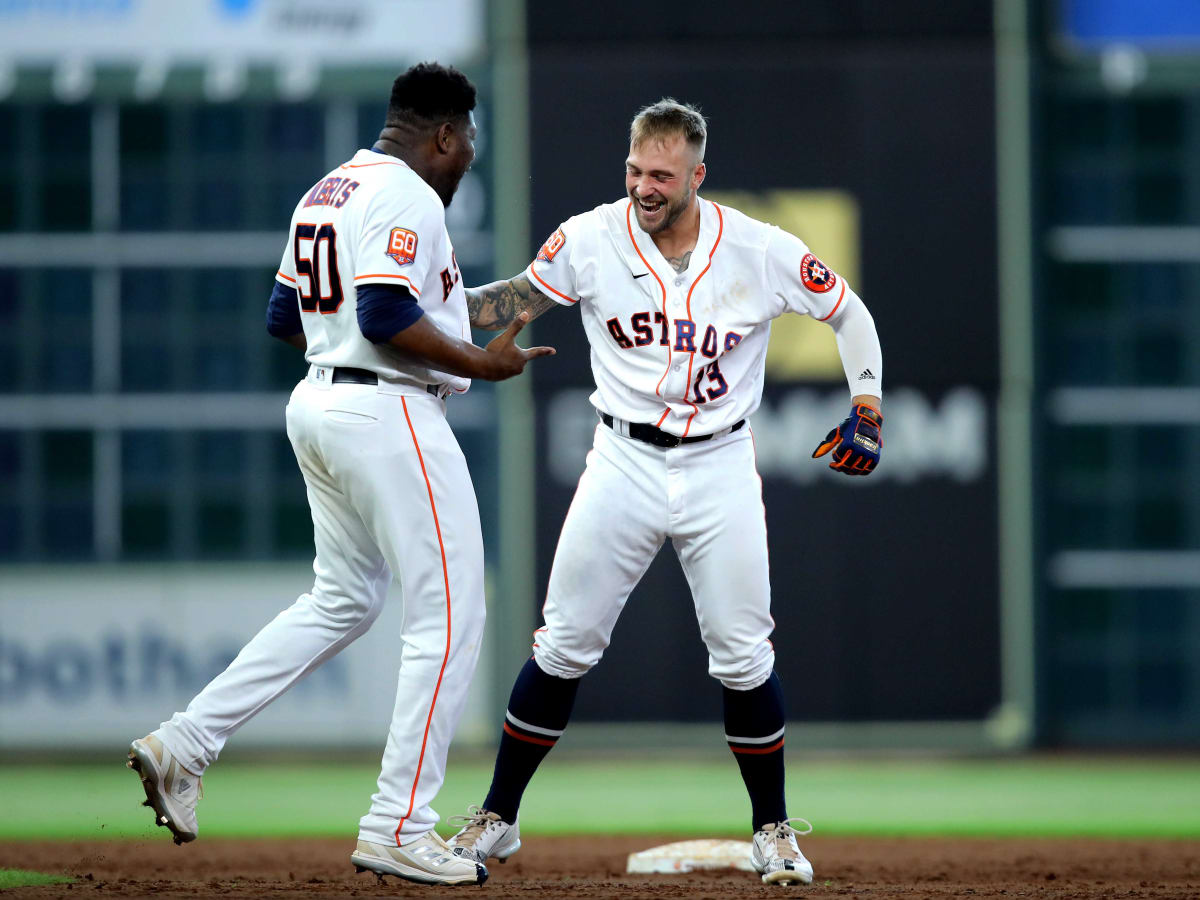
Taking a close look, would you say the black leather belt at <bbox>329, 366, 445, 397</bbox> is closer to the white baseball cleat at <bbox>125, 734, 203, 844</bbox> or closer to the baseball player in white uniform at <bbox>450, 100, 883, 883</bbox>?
the baseball player in white uniform at <bbox>450, 100, 883, 883</bbox>

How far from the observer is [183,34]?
30.9 ft

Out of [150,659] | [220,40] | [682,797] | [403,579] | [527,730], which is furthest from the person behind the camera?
[220,40]

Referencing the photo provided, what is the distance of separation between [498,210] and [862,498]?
2.74m

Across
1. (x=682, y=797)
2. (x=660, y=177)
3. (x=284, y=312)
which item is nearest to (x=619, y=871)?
(x=284, y=312)

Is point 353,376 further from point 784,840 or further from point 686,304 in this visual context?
point 784,840

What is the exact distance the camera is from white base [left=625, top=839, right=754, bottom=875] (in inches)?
197

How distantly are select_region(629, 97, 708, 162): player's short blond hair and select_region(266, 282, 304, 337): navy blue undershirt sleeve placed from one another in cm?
103

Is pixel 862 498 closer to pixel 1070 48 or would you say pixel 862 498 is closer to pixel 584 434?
pixel 584 434

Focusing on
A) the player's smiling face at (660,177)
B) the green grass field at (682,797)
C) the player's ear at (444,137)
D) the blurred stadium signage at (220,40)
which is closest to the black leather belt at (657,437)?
the player's smiling face at (660,177)

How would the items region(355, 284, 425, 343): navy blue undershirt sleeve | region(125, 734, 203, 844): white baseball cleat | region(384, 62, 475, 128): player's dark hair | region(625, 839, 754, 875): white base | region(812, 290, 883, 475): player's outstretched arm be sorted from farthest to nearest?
region(625, 839, 754, 875): white base
region(812, 290, 883, 475): player's outstretched arm
region(384, 62, 475, 128): player's dark hair
region(125, 734, 203, 844): white baseball cleat
region(355, 284, 425, 343): navy blue undershirt sleeve

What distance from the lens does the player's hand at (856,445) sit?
4.25 m

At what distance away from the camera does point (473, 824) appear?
4324mm

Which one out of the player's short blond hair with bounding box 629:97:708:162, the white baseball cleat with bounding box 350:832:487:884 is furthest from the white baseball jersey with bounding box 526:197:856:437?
the white baseball cleat with bounding box 350:832:487:884

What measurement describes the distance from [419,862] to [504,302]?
5.23 ft
